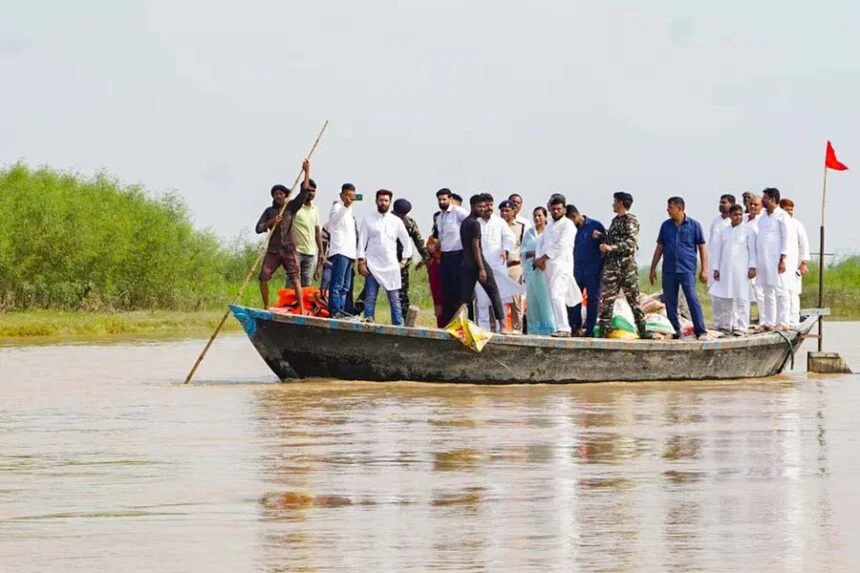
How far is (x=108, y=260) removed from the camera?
41906mm

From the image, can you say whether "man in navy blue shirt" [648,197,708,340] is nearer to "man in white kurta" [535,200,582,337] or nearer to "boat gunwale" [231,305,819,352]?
"boat gunwale" [231,305,819,352]

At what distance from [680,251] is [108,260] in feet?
87.8

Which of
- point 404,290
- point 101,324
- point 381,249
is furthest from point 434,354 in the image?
point 101,324

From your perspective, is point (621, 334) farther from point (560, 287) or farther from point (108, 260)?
point (108, 260)

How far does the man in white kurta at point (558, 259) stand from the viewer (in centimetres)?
1688

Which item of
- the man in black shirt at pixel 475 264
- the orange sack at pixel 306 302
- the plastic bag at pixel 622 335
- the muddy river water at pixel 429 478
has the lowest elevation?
the muddy river water at pixel 429 478

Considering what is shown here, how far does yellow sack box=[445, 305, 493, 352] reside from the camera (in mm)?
15797

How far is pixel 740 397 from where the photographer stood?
49.9 feet

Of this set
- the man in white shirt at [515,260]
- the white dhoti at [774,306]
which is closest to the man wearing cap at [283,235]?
the man in white shirt at [515,260]

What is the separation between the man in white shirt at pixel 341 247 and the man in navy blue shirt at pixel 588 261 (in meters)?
2.06

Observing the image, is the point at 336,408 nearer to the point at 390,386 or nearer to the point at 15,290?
the point at 390,386

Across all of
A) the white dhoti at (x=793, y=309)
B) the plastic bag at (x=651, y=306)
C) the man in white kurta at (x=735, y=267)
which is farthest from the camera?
the white dhoti at (x=793, y=309)

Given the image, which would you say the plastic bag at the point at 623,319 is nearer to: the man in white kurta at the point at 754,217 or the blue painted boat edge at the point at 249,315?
the man in white kurta at the point at 754,217

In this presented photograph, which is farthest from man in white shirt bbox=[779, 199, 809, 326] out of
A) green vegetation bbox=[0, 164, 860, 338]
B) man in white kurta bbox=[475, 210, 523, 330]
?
green vegetation bbox=[0, 164, 860, 338]
